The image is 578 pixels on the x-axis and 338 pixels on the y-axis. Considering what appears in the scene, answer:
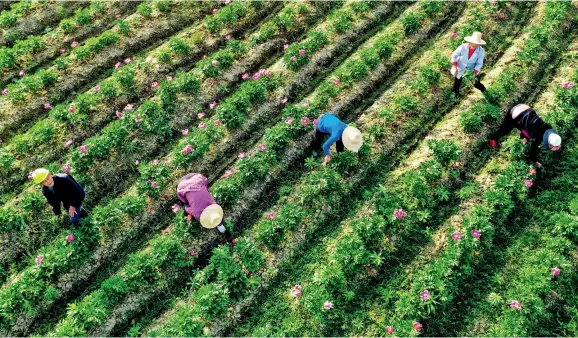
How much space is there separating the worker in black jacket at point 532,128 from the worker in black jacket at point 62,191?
974cm

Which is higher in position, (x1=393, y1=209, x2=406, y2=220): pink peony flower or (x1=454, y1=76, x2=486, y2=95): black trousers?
(x1=454, y1=76, x2=486, y2=95): black trousers

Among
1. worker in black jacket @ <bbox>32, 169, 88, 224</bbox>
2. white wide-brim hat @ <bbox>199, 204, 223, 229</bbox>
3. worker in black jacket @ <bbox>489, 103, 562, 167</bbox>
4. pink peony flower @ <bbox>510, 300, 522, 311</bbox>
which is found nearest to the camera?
pink peony flower @ <bbox>510, 300, 522, 311</bbox>

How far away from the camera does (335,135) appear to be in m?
8.72

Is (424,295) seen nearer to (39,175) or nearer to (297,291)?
(297,291)

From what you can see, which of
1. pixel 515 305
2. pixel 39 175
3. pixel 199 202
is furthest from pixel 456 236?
pixel 39 175

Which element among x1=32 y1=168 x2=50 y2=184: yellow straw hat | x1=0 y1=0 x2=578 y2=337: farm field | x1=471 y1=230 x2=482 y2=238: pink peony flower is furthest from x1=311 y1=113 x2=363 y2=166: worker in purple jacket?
x1=32 y1=168 x2=50 y2=184: yellow straw hat

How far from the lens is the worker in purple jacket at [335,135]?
8414 millimetres

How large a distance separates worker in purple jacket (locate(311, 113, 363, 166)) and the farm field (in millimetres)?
465

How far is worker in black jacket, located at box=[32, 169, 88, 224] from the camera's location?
26.4 ft

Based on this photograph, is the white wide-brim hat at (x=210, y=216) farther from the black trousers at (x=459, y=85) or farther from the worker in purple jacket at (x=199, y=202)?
the black trousers at (x=459, y=85)

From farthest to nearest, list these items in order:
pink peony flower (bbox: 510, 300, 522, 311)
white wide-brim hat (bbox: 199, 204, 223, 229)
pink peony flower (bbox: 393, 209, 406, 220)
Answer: pink peony flower (bbox: 393, 209, 406, 220)
white wide-brim hat (bbox: 199, 204, 223, 229)
pink peony flower (bbox: 510, 300, 522, 311)

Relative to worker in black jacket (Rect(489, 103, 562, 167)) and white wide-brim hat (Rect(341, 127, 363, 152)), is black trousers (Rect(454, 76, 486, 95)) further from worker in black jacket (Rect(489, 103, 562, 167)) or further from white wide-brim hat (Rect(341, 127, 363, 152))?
white wide-brim hat (Rect(341, 127, 363, 152))

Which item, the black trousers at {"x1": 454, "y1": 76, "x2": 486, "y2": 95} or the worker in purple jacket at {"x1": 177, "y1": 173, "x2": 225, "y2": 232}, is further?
the black trousers at {"x1": 454, "y1": 76, "x2": 486, "y2": 95}

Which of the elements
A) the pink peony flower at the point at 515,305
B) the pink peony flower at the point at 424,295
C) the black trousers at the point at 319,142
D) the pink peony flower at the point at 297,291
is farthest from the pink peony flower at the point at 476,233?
the pink peony flower at the point at 297,291
